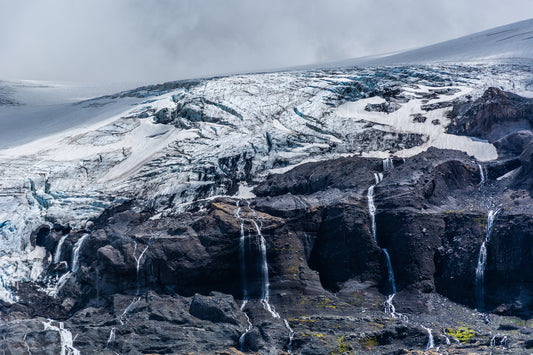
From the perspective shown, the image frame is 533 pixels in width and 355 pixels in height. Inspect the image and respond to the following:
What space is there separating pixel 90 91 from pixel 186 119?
143ft

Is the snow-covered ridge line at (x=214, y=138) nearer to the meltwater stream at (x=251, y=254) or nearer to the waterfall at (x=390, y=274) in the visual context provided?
the meltwater stream at (x=251, y=254)

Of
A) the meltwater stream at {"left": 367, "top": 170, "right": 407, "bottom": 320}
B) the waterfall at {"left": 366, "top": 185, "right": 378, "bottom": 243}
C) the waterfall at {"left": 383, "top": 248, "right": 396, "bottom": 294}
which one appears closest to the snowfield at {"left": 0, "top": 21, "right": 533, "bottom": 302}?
the meltwater stream at {"left": 367, "top": 170, "right": 407, "bottom": 320}

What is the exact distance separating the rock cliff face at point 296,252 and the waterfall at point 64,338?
0.08 meters

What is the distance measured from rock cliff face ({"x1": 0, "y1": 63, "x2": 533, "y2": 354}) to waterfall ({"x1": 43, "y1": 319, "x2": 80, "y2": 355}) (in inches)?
3.1

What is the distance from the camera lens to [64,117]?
2753 inches

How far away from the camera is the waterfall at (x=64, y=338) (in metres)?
30.5

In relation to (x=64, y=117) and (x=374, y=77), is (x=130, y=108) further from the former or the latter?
(x=374, y=77)

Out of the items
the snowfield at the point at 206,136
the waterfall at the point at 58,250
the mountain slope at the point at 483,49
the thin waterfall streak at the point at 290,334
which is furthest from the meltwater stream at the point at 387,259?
the mountain slope at the point at 483,49

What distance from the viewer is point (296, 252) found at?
38406 mm

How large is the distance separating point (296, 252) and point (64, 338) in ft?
51.4

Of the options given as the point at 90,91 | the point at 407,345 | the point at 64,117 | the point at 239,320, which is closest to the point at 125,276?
the point at 239,320

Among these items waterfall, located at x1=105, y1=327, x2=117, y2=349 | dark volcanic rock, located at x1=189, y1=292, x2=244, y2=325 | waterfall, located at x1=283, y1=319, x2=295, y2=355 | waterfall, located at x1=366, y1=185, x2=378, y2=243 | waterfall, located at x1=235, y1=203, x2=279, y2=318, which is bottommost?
waterfall, located at x1=283, y1=319, x2=295, y2=355

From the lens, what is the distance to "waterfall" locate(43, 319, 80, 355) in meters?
30.5

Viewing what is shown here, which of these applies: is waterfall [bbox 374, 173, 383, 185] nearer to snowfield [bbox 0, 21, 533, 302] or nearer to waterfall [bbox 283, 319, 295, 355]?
snowfield [bbox 0, 21, 533, 302]
